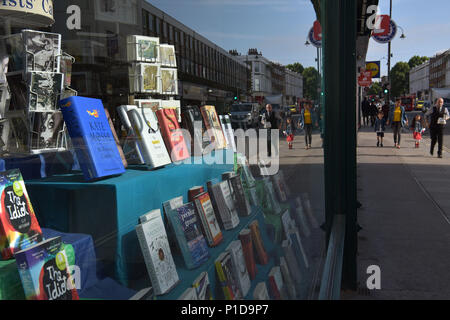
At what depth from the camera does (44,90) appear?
2.01m

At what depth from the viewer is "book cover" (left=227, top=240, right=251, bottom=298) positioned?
1852mm

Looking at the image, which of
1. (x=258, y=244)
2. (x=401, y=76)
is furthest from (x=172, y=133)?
(x=401, y=76)

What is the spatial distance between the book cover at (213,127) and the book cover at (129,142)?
→ 1.94 ft

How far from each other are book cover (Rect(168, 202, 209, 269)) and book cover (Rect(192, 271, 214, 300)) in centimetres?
18

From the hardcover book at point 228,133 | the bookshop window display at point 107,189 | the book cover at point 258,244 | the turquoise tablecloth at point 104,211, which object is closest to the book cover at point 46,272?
the bookshop window display at point 107,189

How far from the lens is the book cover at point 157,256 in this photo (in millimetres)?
1825

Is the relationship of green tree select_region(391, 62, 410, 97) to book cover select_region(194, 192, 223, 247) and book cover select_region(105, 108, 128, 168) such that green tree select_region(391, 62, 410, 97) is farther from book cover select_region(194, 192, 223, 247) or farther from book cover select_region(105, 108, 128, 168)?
book cover select_region(105, 108, 128, 168)

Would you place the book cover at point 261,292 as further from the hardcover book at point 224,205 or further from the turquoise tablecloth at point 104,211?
the hardcover book at point 224,205

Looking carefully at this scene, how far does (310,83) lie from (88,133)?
2121 mm

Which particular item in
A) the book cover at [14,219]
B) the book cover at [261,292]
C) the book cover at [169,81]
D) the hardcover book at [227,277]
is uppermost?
the book cover at [169,81]

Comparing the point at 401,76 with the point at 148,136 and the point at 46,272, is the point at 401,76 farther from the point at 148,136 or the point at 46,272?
the point at 46,272

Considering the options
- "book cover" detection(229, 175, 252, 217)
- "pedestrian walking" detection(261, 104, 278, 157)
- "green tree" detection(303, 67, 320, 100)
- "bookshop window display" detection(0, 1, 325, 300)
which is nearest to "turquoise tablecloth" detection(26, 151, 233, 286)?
"bookshop window display" detection(0, 1, 325, 300)

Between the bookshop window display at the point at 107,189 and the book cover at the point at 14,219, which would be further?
the bookshop window display at the point at 107,189

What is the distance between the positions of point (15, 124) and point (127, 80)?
1.75 ft
